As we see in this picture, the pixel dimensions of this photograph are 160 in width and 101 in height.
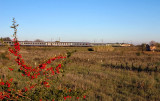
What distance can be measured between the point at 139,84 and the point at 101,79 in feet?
5.75

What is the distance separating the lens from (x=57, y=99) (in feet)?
12.5

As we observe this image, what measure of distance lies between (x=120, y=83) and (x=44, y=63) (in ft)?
15.4

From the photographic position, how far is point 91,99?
5.55 meters

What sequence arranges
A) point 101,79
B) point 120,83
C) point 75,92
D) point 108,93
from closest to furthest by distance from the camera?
point 75,92, point 108,93, point 120,83, point 101,79

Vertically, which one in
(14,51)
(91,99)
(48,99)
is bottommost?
(91,99)

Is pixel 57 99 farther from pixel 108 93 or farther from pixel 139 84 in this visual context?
pixel 139 84

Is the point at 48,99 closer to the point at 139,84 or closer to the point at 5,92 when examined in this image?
the point at 5,92

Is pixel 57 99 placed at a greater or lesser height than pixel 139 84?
greater

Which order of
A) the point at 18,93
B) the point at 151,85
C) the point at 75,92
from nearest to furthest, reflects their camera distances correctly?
1. the point at 18,93
2. the point at 75,92
3. the point at 151,85

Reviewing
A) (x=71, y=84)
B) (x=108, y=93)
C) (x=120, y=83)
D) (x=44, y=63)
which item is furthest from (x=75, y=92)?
(x=120, y=83)

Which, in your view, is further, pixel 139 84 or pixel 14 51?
pixel 139 84

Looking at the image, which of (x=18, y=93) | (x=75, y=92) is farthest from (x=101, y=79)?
(x=18, y=93)

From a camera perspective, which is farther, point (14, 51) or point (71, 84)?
point (71, 84)

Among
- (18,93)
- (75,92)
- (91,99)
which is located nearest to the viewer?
(18,93)
